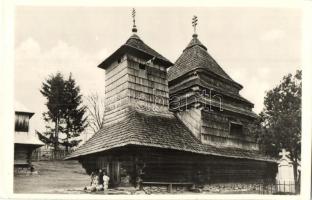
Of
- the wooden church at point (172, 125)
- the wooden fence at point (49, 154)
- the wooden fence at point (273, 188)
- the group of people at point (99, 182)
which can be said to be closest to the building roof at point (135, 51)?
the wooden church at point (172, 125)

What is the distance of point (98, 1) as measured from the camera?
11102mm

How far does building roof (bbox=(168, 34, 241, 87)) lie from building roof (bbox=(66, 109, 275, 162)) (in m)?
2.03

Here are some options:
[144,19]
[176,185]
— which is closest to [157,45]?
[144,19]

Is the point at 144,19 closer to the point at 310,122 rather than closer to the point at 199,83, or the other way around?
the point at 199,83

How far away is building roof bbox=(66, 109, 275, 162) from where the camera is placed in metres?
12.0

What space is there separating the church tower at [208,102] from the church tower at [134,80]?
2.90 feet

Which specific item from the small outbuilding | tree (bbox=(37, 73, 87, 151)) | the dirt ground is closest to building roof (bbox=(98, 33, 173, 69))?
tree (bbox=(37, 73, 87, 151))

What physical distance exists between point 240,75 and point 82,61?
449 cm

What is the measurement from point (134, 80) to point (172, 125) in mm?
1882

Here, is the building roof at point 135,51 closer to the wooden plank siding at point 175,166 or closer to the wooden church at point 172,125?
the wooden church at point 172,125

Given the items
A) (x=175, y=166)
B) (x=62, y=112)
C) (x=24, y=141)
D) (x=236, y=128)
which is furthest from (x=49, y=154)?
(x=236, y=128)

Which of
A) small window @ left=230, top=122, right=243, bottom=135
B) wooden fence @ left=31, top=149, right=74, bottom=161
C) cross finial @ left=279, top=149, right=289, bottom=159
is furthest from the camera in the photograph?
wooden fence @ left=31, top=149, right=74, bottom=161

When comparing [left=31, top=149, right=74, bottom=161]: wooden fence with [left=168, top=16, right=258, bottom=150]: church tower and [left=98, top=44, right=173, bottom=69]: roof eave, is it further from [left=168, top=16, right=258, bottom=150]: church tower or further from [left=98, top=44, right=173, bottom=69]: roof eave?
[left=168, top=16, right=258, bottom=150]: church tower

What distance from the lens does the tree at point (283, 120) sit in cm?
1154
